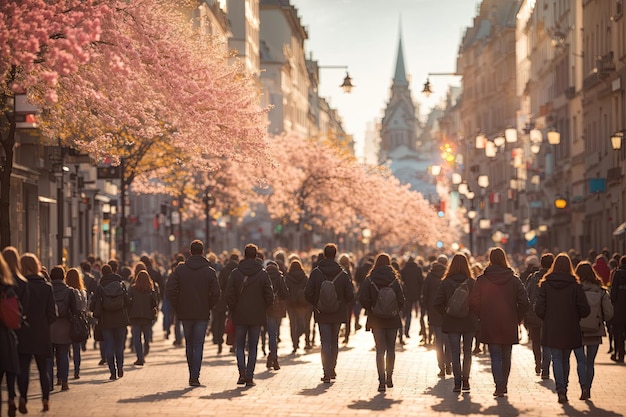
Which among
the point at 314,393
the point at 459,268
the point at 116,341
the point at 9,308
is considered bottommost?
the point at 314,393

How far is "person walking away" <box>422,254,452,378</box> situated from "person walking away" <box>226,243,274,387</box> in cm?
234

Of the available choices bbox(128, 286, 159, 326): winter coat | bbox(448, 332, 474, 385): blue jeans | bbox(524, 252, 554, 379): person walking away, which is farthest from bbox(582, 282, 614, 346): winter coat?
bbox(128, 286, 159, 326): winter coat

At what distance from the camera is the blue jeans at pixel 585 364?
1773 cm

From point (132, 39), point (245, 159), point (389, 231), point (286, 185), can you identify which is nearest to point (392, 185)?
point (389, 231)

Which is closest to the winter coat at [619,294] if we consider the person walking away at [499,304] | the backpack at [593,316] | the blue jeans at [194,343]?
the backpack at [593,316]

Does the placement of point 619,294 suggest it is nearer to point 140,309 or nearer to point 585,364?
point 585,364

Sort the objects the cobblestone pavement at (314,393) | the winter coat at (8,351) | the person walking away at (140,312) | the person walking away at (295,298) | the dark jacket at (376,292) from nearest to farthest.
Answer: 1. the winter coat at (8,351)
2. the cobblestone pavement at (314,393)
3. the dark jacket at (376,292)
4. the person walking away at (140,312)
5. the person walking away at (295,298)

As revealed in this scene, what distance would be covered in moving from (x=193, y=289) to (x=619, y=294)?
841 cm

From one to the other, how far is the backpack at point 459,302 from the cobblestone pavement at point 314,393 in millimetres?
1040

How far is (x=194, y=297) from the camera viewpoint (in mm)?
20031

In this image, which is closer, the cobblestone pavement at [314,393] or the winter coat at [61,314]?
the cobblestone pavement at [314,393]

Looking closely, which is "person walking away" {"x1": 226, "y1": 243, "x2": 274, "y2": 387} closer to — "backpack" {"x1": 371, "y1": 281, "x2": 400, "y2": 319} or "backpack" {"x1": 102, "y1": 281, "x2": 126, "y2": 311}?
"backpack" {"x1": 371, "y1": 281, "x2": 400, "y2": 319}

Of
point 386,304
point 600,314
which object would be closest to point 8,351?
point 386,304

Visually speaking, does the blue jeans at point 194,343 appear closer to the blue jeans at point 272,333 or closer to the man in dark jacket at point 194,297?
the man in dark jacket at point 194,297
